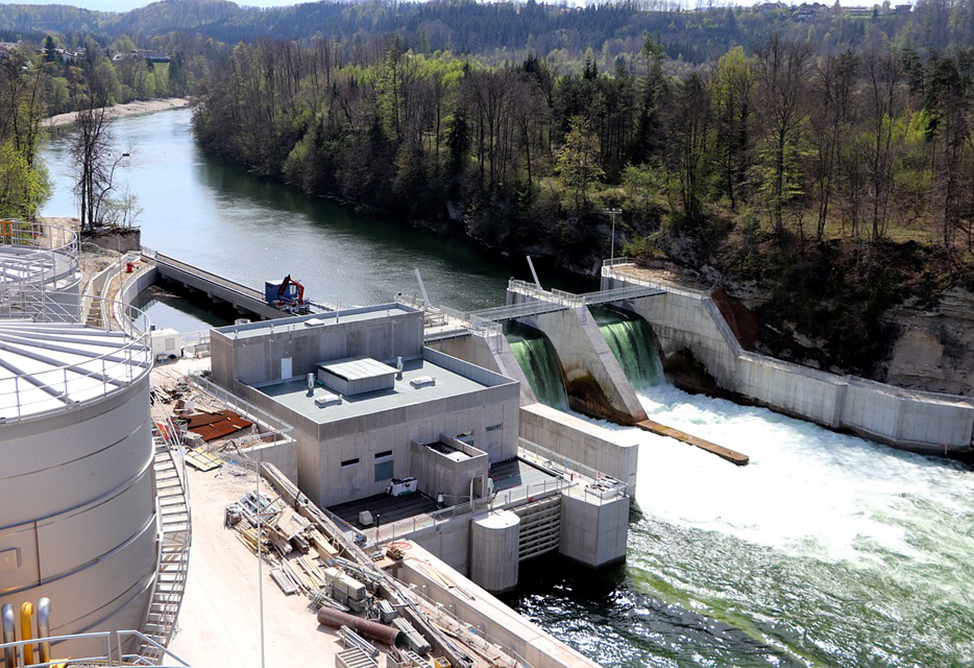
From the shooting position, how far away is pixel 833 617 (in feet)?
94.0

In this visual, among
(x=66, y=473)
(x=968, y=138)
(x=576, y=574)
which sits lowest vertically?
(x=576, y=574)

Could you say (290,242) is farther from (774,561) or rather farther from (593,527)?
(774,561)

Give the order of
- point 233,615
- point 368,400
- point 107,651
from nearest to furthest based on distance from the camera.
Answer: point 107,651 < point 233,615 < point 368,400

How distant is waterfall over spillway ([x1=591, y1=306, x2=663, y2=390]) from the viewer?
48.7m

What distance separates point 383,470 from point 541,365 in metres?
15.7

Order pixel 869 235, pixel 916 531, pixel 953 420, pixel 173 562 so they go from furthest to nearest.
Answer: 1. pixel 869 235
2. pixel 953 420
3. pixel 916 531
4. pixel 173 562

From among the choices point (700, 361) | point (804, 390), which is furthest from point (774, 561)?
point (700, 361)

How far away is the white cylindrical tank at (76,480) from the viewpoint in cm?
1363

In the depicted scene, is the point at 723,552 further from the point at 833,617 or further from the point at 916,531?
the point at 916,531

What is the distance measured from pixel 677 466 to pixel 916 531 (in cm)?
918

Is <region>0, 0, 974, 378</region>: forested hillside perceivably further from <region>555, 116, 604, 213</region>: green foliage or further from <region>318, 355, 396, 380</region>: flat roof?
<region>318, 355, 396, 380</region>: flat roof

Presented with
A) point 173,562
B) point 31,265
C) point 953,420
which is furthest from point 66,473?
point 953,420

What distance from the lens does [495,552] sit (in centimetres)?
2961

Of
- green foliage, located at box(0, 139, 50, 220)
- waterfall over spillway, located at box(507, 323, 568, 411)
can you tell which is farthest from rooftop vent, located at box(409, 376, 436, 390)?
green foliage, located at box(0, 139, 50, 220)
